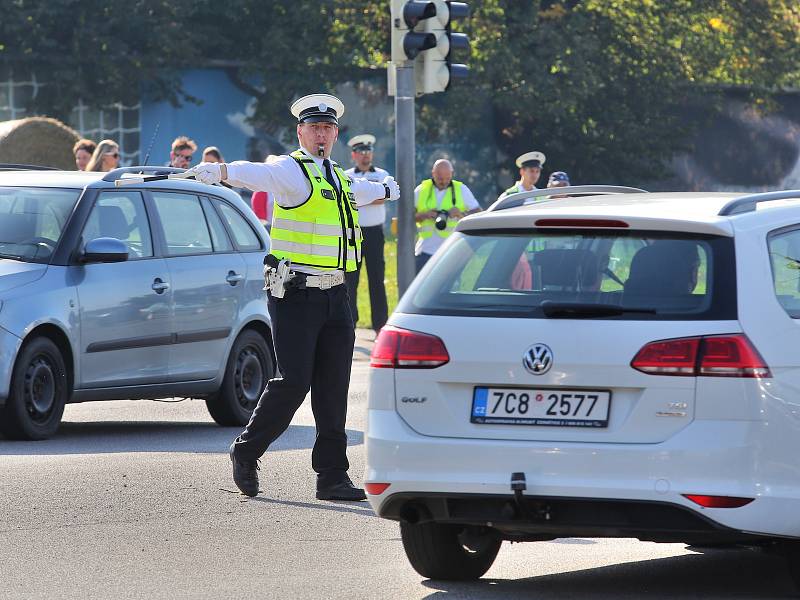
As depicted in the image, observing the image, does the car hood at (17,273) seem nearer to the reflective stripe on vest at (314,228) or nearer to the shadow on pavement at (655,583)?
the reflective stripe on vest at (314,228)

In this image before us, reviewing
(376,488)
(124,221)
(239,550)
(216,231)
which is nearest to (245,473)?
(239,550)

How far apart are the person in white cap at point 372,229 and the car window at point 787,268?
37.3 feet

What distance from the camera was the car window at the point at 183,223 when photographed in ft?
41.8

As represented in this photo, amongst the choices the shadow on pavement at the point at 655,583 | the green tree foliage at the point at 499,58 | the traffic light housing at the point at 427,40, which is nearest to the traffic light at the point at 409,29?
the traffic light housing at the point at 427,40

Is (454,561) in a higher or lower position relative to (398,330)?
lower

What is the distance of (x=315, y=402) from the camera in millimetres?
9422

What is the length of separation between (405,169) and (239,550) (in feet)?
31.3

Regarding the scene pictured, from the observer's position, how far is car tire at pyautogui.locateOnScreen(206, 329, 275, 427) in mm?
12945

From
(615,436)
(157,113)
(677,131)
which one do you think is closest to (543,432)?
(615,436)

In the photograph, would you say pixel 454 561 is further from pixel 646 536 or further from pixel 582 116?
pixel 582 116

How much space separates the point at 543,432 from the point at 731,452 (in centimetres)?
65

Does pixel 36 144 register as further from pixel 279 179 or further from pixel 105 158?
pixel 279 179

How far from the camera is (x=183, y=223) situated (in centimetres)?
1290

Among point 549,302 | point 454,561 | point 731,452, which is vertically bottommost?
point 454,561
